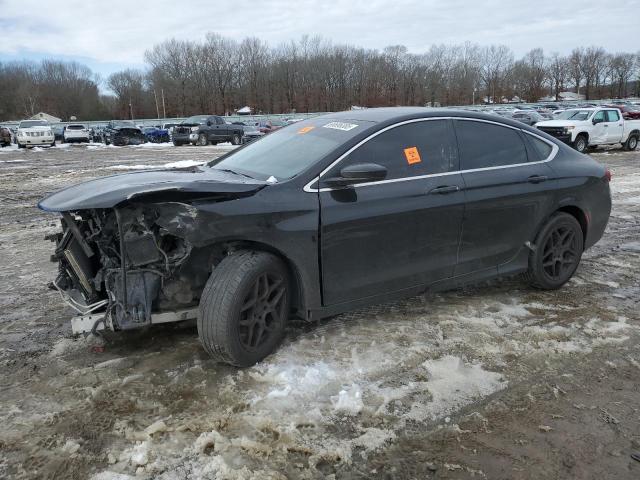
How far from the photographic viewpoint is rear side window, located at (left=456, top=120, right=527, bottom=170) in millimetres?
4250

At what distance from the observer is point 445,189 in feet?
13.1

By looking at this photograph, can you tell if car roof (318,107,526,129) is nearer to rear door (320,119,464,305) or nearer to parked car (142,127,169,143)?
rear door (320,119,464,305)

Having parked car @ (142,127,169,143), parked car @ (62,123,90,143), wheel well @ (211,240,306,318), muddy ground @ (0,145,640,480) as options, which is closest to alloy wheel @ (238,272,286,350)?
wheel well @ (211,240,306,318)

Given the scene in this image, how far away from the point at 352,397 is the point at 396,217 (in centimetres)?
133

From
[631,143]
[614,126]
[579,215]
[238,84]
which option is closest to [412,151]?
[579,215]

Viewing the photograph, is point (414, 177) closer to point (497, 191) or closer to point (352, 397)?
point (497, 191)

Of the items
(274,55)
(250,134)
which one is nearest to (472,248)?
(250,134)

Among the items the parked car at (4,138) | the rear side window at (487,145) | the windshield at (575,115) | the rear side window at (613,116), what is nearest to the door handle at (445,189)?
the rear side window at (487,145)

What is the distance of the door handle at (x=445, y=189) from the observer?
12.9 ft

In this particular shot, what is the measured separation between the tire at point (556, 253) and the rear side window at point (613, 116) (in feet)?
59.5

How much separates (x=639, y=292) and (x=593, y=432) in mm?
2623

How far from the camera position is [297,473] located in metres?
2.47

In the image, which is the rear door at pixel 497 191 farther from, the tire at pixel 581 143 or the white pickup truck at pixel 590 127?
the tire at pixel 581 143

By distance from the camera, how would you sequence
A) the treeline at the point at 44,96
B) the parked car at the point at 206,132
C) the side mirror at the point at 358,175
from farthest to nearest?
the treeline at the point at 44,96, the parked car at the point at 206,132, the side mirror at the point at 358,175
